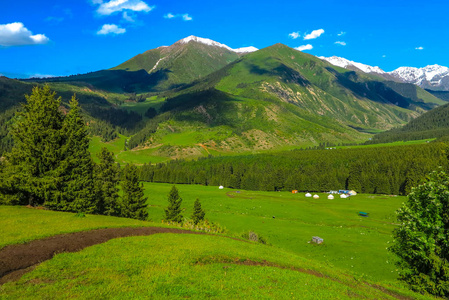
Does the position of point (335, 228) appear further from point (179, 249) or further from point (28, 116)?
point (28, 116)

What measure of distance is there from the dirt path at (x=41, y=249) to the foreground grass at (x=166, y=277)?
3.25 ft

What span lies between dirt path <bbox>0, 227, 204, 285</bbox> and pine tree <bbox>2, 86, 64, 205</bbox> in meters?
13.7

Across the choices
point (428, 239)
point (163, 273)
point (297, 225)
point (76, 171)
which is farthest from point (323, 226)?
point (163, 273)

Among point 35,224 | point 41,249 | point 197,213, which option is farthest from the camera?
point 197,213

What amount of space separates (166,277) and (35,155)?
100 feet

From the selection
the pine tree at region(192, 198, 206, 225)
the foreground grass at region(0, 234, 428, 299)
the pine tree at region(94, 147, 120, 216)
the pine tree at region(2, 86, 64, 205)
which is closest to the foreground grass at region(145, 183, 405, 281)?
the pine tree at region(192, 198, 206, 225)

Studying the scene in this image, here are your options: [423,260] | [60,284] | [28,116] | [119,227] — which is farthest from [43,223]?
[423,260]

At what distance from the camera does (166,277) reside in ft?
56.4

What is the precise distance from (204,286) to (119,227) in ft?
59.6

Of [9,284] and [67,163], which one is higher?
[67,163]

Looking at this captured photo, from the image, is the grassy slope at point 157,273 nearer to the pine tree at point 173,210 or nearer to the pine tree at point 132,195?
the pine tree at point 132,195

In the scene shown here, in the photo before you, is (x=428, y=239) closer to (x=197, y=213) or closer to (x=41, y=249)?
Result: (x=41, y=249)

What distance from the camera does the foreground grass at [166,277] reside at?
571 inches

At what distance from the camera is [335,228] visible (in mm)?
82500
